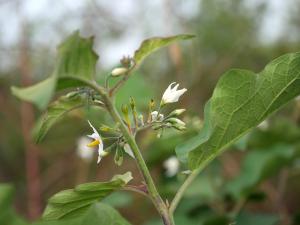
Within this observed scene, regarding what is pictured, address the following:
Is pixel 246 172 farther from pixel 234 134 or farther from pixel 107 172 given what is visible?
pixel 107 172

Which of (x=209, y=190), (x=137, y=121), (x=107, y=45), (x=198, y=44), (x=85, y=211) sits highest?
(x=107, y=45)

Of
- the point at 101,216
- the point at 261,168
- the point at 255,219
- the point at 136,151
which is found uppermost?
the point at 136,151

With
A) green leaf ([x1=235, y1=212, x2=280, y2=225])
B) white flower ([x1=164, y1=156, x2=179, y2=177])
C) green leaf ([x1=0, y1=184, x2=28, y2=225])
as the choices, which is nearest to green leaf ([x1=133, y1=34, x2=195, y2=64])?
green leaf ([x1=0, y1=184, x2=28, y2=225])

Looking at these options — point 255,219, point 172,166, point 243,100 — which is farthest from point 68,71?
point 172,166

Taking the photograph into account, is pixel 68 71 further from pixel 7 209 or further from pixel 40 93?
pixel 7 209

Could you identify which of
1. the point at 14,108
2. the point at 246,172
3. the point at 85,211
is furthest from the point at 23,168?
the point at 85,211

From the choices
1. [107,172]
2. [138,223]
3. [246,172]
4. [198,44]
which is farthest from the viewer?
[198,44]
